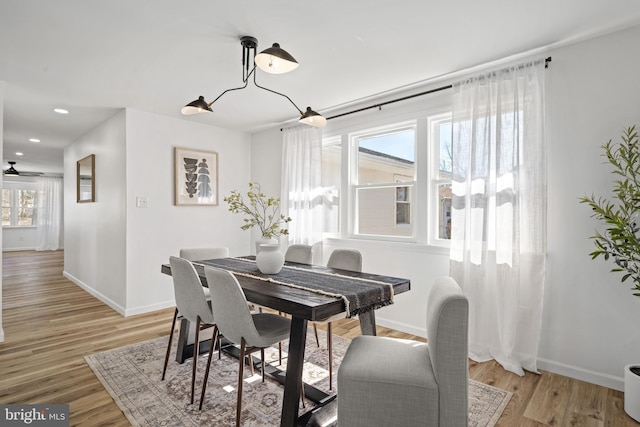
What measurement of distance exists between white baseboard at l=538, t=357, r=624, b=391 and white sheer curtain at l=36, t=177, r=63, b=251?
40.6ft

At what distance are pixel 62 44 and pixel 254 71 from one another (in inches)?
54.3

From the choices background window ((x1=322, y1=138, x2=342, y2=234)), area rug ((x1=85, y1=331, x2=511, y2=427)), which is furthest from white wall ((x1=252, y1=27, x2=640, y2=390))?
background window ((x1=322, y1=138, x2=342, y2=234))

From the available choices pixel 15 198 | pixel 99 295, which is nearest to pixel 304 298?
pixel 99 295

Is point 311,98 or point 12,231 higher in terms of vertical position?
point 311,98

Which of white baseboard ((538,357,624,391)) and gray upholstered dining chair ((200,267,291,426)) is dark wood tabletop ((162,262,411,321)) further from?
white baseboard ((538,357,624,391))

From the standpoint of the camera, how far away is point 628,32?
7.34 ft

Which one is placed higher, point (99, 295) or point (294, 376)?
point (294, 376)

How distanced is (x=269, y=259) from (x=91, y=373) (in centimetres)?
161

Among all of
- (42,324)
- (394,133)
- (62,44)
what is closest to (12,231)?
(42,324)

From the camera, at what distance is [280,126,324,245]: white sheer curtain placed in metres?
4.12

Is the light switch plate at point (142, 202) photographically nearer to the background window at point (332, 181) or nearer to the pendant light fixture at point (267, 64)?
the pendant light fixture at point (267, 64)

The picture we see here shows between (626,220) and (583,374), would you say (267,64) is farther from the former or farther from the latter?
(583,374)

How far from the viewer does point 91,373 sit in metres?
2.51

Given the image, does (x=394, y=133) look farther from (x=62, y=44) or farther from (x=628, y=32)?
(x=62, y=44)
